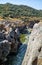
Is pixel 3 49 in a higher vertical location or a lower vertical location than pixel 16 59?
higher

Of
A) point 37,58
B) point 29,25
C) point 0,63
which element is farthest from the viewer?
point 29,25

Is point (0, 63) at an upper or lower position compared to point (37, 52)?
lower

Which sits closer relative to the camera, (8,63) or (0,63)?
(0,63)

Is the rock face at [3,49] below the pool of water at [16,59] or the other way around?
the other way around

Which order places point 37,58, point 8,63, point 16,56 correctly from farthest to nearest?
point 16,56 < point 8,63 < point 37,58

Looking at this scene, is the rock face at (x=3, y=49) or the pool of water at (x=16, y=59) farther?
the pool of water at (x=16, y=59)

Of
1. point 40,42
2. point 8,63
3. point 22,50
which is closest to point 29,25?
point 22,50

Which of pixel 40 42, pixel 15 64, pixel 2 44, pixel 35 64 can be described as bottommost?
pixel 15 64

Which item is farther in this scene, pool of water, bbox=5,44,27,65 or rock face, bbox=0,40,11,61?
pool of water, bbox=5,44,27,65

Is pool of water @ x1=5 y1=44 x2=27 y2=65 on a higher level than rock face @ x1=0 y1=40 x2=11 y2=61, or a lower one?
lower

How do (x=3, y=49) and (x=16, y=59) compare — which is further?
(x=16, y=59)

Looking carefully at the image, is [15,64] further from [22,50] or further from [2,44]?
[22,50]
